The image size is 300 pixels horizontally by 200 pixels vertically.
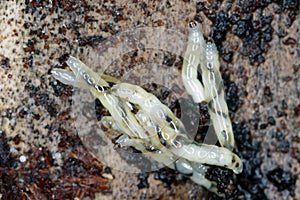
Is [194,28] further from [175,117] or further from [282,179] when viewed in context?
[282,179]

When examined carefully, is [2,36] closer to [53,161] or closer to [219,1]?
[53,161]

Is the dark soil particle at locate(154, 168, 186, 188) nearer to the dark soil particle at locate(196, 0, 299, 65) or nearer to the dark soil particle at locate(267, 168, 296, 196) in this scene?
the dark soil particle at locate(267, 168, 296, 196)

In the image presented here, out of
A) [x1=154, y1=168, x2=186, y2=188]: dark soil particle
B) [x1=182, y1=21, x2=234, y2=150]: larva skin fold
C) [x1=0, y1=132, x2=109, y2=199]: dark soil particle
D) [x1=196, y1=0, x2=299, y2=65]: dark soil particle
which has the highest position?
[x1=196, y1=0, x2=299, y2=65]: dark soil particle

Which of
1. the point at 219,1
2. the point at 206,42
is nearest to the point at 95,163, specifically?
the point at 206,42

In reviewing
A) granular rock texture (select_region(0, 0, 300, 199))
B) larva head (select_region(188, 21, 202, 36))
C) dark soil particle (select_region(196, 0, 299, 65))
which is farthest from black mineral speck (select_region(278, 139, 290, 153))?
larva head (select_region(188, 21, 202, 36))

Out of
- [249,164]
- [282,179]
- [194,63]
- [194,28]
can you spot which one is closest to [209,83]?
[194,63]

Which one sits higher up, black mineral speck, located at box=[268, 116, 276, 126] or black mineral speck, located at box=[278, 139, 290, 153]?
black mineral speck, located at box=[268, 116, 276, 126]

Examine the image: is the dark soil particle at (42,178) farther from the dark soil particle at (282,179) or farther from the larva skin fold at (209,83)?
the dark soil particle at (282,179)
